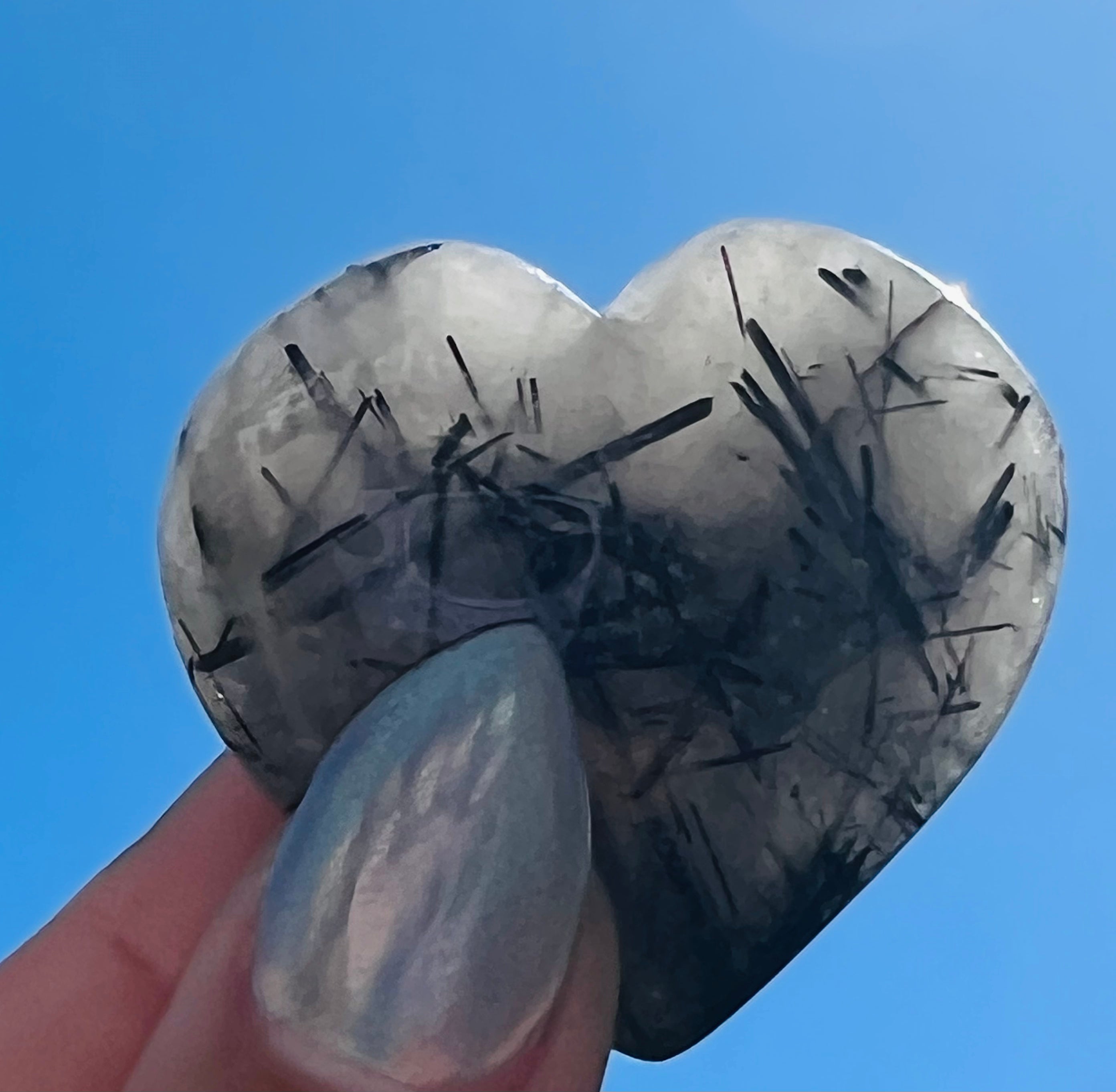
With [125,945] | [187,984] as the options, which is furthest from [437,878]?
[125,945]

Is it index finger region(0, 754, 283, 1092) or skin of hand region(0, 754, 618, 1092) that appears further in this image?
index finger region(0, 754, 283, 1092)

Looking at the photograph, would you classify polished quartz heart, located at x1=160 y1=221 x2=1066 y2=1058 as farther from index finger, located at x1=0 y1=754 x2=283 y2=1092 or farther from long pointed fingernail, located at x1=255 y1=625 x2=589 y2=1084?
index finger, located at x1=0 y1=754 x2=283 y2=1092

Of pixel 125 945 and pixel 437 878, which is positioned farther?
pixel 125 945

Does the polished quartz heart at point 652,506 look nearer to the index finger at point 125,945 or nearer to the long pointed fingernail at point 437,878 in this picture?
the long pointed fingernail at point 437,878

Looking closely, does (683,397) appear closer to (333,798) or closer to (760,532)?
(760,532)

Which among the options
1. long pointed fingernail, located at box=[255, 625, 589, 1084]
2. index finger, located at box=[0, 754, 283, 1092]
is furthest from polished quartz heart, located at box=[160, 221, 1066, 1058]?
index finger, located at box=[0, 754, 283, 1092]

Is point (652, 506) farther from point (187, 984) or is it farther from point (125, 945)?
point (125, 945)
